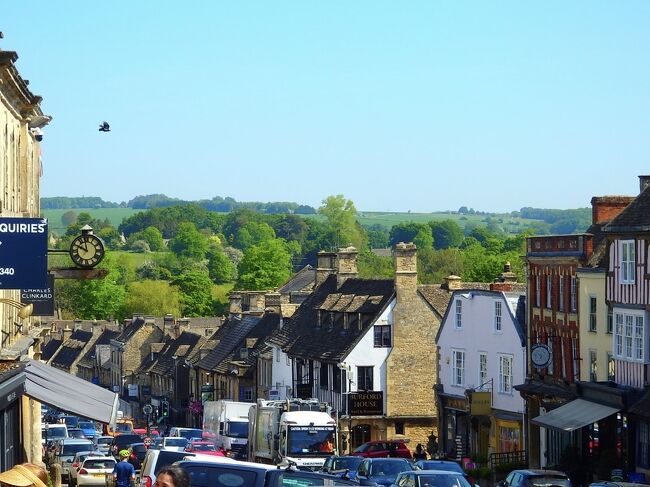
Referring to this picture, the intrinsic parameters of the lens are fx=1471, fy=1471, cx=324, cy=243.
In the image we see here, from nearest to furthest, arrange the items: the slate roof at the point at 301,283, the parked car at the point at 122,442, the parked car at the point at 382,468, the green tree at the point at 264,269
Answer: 1. the parked car at the point at 382,468
2. the parked car at the point at 122,442
3. the slate roof at the point at 301,283
4. the green tree at the point at 264,269

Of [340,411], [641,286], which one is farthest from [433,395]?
[641,286]

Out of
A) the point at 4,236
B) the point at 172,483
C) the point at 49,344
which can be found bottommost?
the point at 49,344

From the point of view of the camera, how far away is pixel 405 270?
243 ft

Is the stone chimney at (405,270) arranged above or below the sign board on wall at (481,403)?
above

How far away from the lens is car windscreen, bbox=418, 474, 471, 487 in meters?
34.6

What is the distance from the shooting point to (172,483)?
12305 millimetres

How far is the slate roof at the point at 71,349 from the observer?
14512 cm

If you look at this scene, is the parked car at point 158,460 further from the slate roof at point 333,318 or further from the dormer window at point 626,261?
the slate roof at point 333,318

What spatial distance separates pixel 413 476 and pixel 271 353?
5225 centimetres

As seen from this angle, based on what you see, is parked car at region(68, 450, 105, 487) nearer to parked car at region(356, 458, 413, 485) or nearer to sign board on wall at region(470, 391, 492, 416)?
parked car at region(356, 458, 413, 485)

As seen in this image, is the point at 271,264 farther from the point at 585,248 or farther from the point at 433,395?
the point at 585,248

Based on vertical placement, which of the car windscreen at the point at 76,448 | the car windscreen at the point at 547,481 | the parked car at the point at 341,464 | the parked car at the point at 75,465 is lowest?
the car windscreen at the point at 76,448

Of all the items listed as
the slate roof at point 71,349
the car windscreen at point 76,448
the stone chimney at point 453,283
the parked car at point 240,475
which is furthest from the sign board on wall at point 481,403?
the slate roof at point 71,349

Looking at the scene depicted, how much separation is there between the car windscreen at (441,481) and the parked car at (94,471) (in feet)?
52.5
